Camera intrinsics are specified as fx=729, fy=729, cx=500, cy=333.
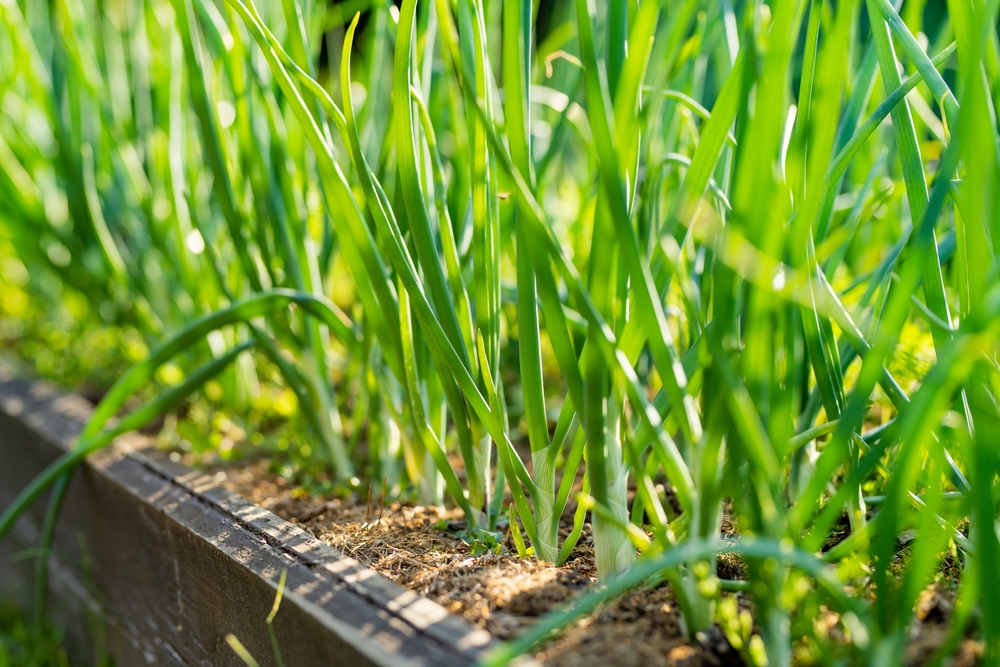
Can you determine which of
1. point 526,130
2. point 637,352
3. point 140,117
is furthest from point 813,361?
point 140,117

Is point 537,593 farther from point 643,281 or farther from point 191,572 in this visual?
point 191,572

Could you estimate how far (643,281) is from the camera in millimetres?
488

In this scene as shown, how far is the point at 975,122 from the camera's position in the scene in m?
0.45

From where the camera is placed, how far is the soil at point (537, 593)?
54 cm

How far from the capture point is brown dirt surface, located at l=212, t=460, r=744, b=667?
0.55 meters

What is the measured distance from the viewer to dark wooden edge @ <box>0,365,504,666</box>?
58 cm

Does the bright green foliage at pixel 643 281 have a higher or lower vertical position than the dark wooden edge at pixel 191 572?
higher

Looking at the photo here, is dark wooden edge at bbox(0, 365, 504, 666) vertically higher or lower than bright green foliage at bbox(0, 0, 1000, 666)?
lower

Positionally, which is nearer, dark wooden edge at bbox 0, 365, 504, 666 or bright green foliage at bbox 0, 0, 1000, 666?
bright green foliage at bbox 0, 0, 1000, 666

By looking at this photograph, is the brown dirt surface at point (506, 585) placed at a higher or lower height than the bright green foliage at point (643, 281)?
lower

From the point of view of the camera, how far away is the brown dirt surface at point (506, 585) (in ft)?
1.82

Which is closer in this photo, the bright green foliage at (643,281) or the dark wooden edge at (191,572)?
the bright green foliage at (643,281)

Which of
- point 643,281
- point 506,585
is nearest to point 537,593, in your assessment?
point 506,585

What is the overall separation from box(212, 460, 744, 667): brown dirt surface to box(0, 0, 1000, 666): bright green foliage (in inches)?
1.2
